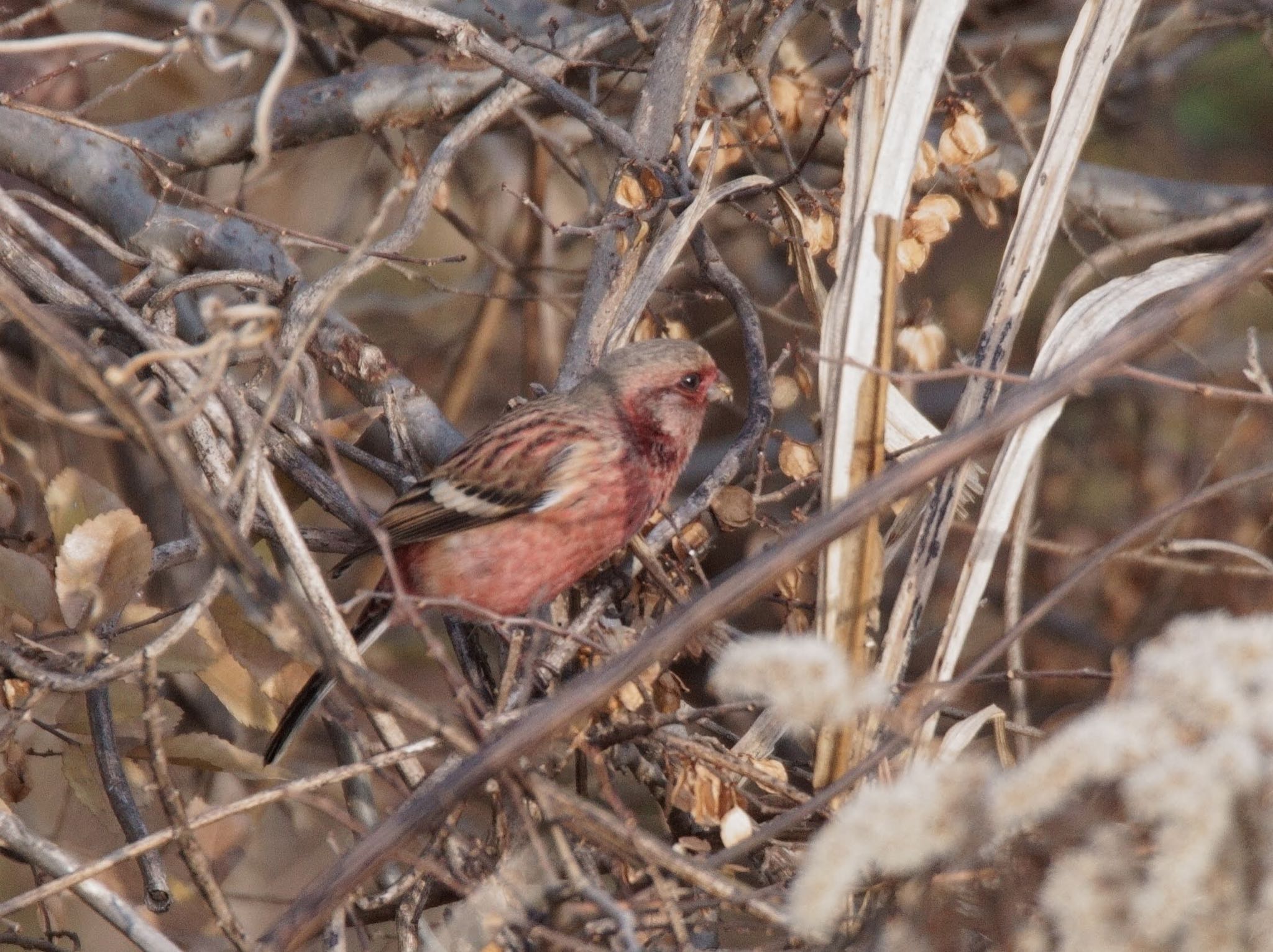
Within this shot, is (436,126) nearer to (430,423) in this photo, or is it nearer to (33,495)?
(430,423)

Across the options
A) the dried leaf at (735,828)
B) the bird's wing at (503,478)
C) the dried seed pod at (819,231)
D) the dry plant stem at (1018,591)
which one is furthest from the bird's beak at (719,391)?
the dried leaf at (735,828)

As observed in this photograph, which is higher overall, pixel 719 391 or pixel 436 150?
pixel 436 150

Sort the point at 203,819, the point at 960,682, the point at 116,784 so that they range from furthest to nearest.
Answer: the point at 116,784 < the point at 203,819 < the point at 960,682

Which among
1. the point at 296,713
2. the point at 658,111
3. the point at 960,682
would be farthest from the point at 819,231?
the point at 296,713

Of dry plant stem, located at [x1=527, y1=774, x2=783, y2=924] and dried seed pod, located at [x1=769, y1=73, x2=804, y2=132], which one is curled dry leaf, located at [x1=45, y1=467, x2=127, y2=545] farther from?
dried seed pod, located at [x1=769, y1=73, x2=804, y2=132]

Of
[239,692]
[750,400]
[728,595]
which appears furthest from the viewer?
[750,400]

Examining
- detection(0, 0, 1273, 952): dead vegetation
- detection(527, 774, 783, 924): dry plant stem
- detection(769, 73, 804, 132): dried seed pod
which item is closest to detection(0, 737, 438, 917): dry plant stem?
detection(0, 0, 1273, 952): dead vegetation

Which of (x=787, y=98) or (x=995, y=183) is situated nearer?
(x=995, y=183)

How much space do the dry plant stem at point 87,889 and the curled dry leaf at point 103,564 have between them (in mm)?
485

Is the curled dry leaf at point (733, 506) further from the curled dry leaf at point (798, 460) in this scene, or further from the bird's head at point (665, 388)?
the bird's head at point (665, 388)

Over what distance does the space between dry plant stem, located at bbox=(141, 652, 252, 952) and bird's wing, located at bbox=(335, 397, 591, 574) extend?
76.4 inches

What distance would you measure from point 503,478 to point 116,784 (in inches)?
70.3

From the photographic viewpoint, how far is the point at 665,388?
454 centimetres

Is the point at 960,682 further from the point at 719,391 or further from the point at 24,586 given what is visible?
the point at 719,391
